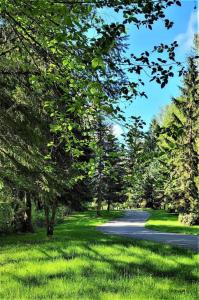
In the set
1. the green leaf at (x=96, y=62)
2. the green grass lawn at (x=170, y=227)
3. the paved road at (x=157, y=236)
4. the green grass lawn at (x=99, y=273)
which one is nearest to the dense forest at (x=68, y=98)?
the green leaf at (x=96, y=62)

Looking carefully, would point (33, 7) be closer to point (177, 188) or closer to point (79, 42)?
point (79, 42)

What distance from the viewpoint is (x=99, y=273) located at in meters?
9.04

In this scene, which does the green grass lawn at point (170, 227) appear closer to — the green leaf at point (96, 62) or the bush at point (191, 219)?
the bush at point (191, 219)

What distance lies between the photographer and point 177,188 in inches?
1289

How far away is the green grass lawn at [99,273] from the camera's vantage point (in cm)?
734

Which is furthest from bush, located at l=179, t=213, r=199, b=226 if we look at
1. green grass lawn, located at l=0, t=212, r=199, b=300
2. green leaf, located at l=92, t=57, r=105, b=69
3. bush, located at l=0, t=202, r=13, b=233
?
green leaf, located at l=92, t=57, r=105, b=69

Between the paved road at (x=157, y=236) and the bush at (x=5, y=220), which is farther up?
the bush at (x=5, y=220)

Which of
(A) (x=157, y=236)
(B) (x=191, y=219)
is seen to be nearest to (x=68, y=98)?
(A) (x=157, y=236)

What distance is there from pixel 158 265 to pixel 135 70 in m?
6.77

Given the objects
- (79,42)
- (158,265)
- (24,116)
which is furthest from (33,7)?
(158,265)

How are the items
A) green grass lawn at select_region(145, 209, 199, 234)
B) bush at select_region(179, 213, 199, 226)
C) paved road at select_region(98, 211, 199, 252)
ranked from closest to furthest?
paved road at select_region(98, 211, 199, 252)
green grass lawn at select_region(145, 209, 199, 234)
bush at select_region(179, 213, 199, 226)

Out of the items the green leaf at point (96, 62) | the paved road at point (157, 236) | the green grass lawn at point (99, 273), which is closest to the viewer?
the green leaf at point (96, 62)

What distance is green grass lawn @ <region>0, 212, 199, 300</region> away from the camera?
24.1 ft

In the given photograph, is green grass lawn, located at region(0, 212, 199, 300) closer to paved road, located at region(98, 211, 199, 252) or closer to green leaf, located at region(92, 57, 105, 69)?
paved road, located at region(98, 211, 199, 252)
